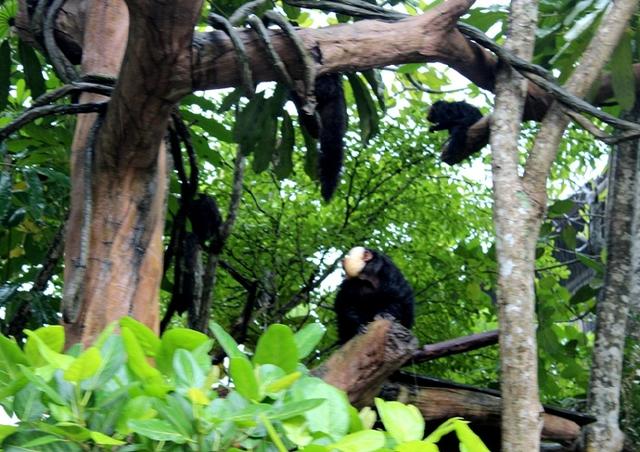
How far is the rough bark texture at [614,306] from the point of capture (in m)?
2.58

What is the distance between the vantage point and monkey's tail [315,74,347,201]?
2699 millimetres

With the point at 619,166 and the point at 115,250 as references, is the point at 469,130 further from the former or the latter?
the point at 115,250

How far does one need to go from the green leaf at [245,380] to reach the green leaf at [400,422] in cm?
19

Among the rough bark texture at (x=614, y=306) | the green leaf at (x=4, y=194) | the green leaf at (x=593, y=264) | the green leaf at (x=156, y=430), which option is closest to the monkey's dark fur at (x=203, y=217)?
the green leaf at (x=4, y=194)

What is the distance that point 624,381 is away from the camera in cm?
288

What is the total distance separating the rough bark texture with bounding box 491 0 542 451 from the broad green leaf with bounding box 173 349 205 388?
961 mm

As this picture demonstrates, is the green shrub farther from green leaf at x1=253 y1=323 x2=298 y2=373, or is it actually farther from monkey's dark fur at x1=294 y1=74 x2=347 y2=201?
monkey's dark fur at x1=294 y1=74 x2=347 y2=201

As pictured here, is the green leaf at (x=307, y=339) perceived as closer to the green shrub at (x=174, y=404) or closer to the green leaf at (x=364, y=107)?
the green shrub at (x=174, y=404)

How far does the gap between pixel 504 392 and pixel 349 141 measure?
2.00 meters

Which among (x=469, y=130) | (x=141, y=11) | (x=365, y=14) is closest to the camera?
Result: (x=141, y=11)

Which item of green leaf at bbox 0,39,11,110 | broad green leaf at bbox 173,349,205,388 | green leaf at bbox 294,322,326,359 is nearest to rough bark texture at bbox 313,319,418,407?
green leaf at bbox 294,322,326,359

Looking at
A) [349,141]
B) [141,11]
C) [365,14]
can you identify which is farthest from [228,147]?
[141,11]

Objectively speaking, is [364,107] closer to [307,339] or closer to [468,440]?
[307,339]

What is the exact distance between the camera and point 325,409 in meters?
1.23
